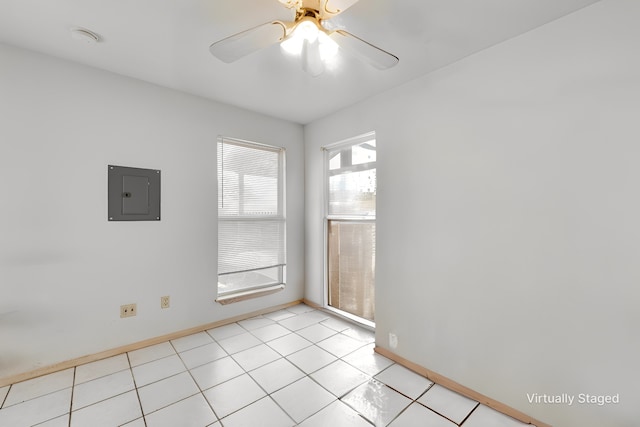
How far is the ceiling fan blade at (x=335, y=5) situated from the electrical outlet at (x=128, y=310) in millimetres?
2701

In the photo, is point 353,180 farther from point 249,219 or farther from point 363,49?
point 363,49

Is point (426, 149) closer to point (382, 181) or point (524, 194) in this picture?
point (382, 181)

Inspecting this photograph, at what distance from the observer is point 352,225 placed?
10.2ft

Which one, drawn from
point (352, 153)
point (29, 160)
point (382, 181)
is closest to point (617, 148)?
point (382, 181)

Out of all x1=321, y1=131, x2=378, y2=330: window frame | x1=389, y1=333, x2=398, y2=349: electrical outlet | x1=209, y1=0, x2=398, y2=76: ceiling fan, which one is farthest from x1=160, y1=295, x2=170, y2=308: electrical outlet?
x1=209, y1=0, x2=398, y2=76: ceiling fan

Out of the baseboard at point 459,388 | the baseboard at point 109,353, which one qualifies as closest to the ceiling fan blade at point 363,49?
the baseboard at point 459,388

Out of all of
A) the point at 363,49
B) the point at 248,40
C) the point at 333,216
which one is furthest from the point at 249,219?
the point at 363,49

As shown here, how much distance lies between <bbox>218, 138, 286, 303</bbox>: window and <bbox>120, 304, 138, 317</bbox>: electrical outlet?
781 millimetres

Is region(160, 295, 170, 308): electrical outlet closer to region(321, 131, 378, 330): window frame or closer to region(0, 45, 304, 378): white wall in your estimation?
region(0, 45, 304, 378): white wall

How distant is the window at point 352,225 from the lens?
289cm

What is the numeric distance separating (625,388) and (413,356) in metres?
1.20

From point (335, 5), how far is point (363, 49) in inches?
9.7

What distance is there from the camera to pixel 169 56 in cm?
206

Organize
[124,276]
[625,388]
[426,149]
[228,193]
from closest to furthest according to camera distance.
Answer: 1. [625,388]
2. [426,149]
3. [124,276]
4. [228,193]
